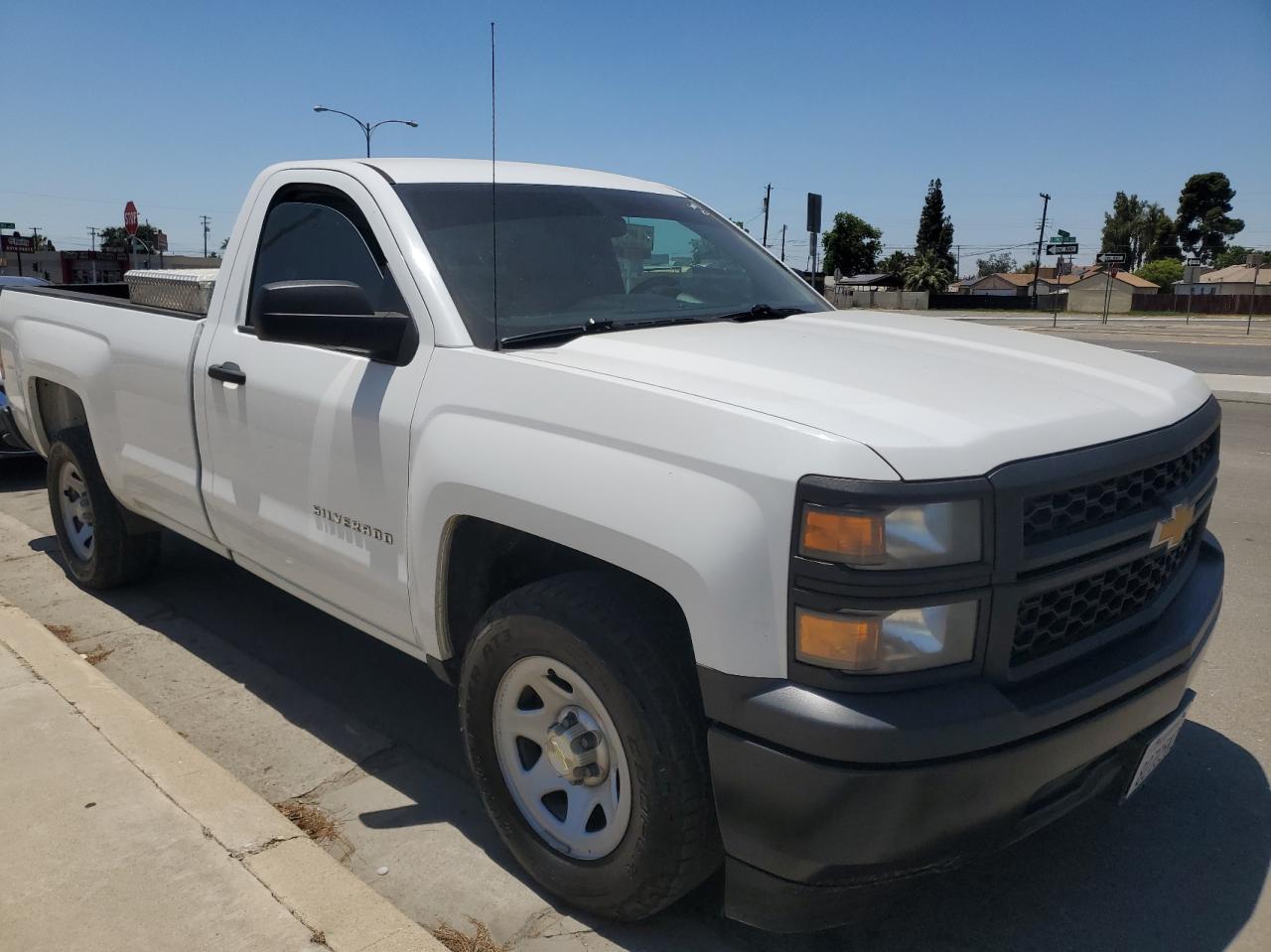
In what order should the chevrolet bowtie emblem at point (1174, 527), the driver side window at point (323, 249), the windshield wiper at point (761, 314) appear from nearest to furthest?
the chevrolet bowtie emblem at point (1174, 527), the driver side window at point (323, 249), the windshield wiper at point (761, 314)

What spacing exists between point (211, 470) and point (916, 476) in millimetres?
2720

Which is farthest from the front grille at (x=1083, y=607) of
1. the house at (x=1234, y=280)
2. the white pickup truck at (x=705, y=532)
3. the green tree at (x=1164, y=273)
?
the green tree at (x=1164, y=273)

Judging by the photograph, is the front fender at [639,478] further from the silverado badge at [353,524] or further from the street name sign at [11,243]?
the street name sign at [11,243]

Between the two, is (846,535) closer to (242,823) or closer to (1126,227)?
(242,823)

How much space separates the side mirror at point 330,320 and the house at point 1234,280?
8897 cm

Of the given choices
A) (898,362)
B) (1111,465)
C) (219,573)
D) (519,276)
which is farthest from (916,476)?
(219,573)

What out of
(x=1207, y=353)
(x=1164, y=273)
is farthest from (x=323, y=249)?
(x=1164, y=273)

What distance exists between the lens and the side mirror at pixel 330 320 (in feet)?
9.07

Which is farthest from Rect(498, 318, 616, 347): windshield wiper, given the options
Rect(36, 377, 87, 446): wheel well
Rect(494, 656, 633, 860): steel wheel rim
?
Rect(36, 377, 87, 446): wheel well

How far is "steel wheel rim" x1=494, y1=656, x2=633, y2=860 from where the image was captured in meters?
2.39

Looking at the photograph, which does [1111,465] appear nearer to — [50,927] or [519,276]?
[519,276]

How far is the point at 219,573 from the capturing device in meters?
5.55

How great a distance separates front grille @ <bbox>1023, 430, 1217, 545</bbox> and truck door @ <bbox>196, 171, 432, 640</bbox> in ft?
5.18

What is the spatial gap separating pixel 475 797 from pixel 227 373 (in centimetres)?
163
